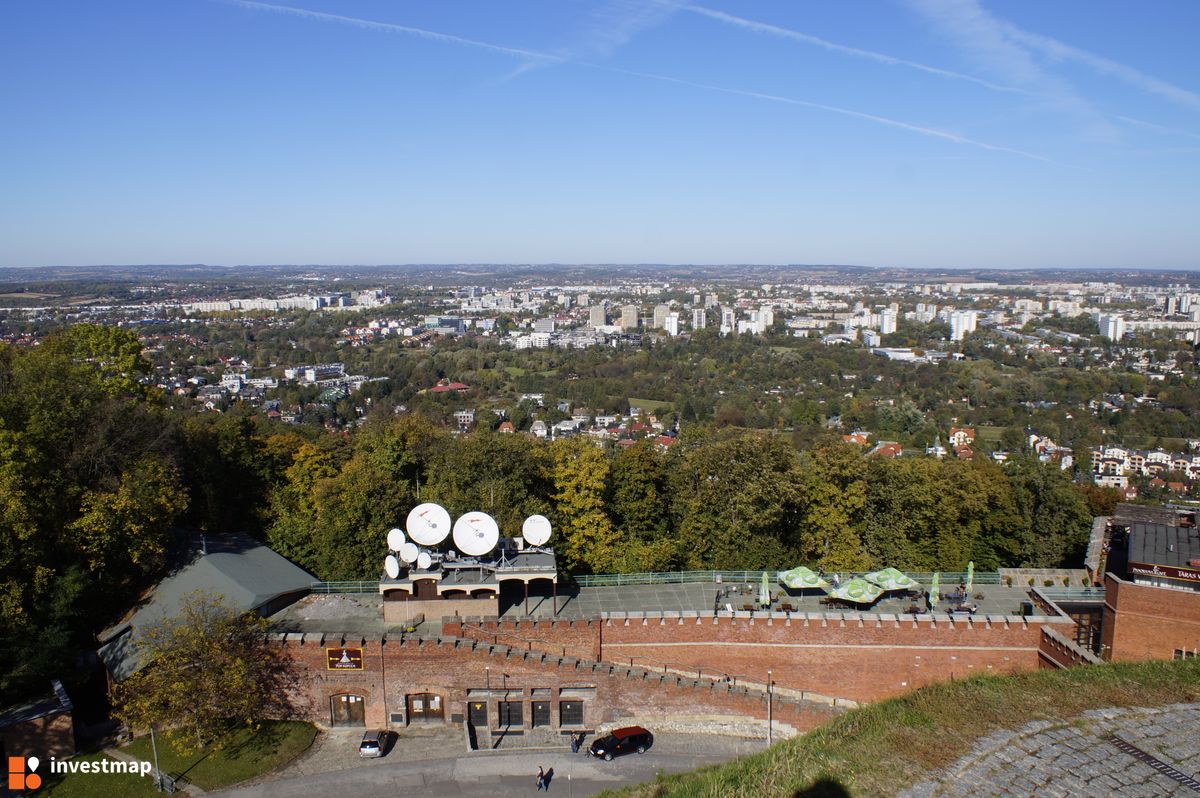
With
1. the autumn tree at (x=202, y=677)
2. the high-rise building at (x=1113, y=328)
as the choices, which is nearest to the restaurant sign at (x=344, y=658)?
the autumn tree at (x=202, y=677)

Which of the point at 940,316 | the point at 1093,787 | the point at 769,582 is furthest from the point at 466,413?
the point at 940,316

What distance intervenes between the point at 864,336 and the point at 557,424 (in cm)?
9643

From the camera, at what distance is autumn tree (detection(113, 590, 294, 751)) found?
20219 mm

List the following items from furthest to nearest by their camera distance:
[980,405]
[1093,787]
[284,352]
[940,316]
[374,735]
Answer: [940,316] → [284,352] → [980,405] → [374,735] → [1093,787]

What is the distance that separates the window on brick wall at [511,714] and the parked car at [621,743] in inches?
87.9

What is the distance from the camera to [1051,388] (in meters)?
103

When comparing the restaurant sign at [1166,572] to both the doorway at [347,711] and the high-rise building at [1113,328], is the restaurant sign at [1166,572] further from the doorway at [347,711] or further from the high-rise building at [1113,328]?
the high-rise building at [1113,328]

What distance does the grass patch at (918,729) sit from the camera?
14.2 m

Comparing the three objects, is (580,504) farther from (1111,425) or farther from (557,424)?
(1111,425)

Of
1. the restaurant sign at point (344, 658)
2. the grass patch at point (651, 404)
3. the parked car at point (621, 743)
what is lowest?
the grass patch at point (651, 404)

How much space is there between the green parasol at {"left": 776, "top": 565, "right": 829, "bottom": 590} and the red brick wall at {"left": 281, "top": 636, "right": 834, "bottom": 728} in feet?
12.6

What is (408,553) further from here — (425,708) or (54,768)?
(54,768)

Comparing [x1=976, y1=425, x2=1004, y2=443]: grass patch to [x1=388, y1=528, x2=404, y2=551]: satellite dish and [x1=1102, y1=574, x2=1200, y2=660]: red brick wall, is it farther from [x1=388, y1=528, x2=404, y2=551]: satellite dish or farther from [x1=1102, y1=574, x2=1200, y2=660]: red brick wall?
[x1=388, y1=528, x2=404, y2=551]: satellite dish

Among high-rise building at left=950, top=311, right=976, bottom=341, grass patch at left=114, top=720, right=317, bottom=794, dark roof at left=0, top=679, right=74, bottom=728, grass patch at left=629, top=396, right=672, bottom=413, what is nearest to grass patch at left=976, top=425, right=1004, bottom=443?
grass patch at left=629, top=396, right=672, bottom=413
